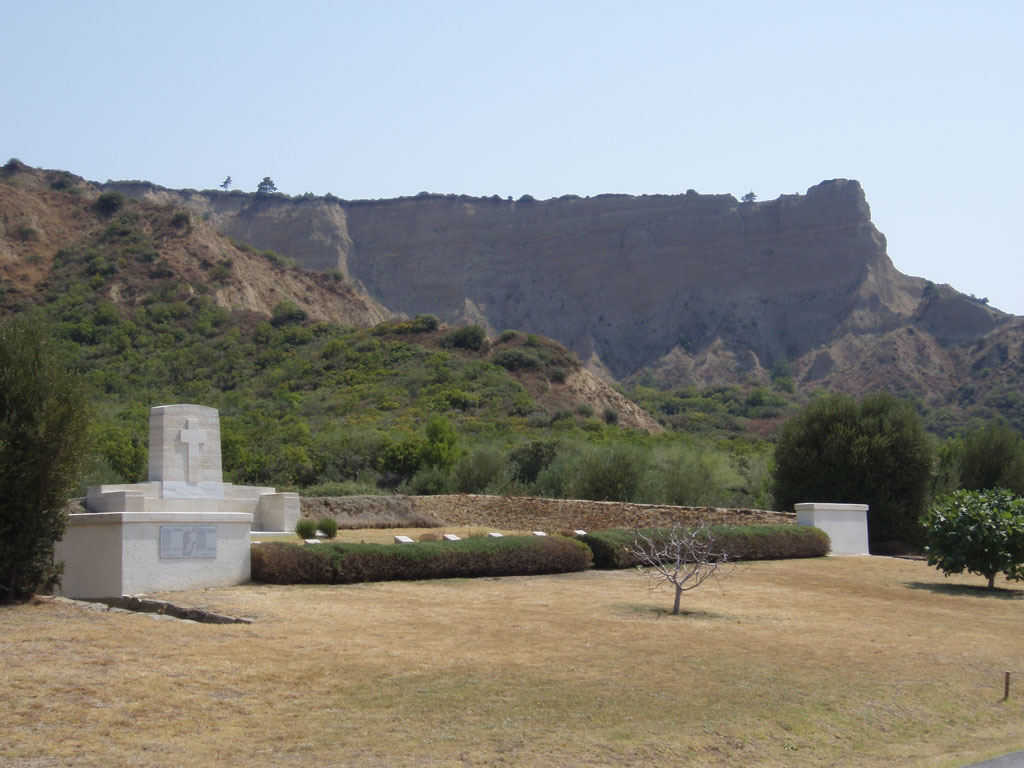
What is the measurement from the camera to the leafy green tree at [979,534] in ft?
52.4

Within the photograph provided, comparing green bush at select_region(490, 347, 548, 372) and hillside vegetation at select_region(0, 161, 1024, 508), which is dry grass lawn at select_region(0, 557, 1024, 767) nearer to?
hillside vegetation at select_region(0, 161, 1024, 508)

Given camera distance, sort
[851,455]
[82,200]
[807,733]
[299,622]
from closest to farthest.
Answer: [807,733]
[299,622]
[851,455]
[82,200]

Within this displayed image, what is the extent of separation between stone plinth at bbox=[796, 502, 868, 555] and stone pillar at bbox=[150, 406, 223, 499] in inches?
466

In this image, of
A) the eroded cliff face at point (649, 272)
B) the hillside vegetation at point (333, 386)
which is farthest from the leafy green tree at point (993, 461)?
the eroded cliff face at point (649, 272)

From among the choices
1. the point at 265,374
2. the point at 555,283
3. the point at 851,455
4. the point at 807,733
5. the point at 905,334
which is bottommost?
the point at 807,733

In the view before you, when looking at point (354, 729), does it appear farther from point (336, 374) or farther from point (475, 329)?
point (475, 329)

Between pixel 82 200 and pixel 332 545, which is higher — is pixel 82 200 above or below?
above

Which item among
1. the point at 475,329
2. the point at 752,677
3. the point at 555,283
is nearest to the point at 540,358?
the point at 475,329

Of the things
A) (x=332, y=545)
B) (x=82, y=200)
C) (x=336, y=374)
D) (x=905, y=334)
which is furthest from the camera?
(x=905, y=334)

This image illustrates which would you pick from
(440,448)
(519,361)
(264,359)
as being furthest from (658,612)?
(264,359)

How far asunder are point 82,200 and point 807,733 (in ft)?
221

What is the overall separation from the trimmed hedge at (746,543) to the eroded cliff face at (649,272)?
5537 cm

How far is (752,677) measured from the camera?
9.05 metres

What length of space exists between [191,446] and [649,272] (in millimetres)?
77230
